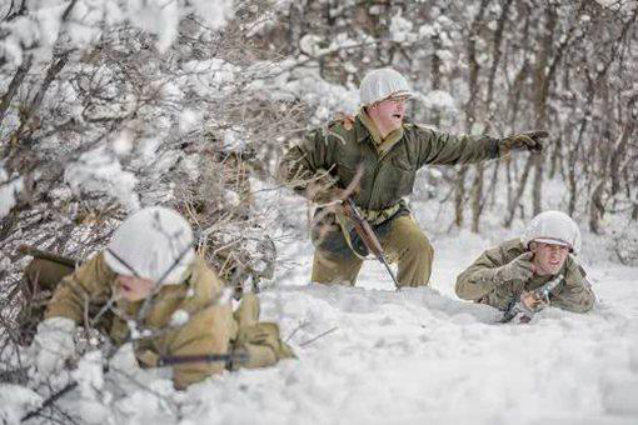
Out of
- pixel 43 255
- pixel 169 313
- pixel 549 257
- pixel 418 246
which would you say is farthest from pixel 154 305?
pixel 549 257

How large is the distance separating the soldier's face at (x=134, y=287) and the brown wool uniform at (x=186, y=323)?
61 millimetres

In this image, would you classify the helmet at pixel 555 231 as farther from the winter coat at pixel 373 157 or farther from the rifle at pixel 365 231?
the rifle at pixel 365 231

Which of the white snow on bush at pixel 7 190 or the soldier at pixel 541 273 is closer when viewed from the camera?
the white snow on bush at pixel 7 190

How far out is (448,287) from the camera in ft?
32.2

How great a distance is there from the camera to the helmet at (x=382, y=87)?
5.93 metres

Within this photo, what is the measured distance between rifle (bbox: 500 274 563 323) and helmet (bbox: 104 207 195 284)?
90.2 inches

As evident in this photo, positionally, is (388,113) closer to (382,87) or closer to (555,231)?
(382,87)

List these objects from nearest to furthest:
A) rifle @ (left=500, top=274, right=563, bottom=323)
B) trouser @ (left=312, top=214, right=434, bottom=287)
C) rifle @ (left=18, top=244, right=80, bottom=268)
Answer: rifle @ (left=18, top=244, right=80, bottom=268), rifle @ (left=500, top=274, right=563, bottom=323), trouser @ (left=312, top=214, right=434, bottom=287)

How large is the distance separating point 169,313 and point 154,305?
0.25m

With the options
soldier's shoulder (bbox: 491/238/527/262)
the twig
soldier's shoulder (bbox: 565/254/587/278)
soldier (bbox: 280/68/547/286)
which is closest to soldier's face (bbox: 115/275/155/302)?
the twig

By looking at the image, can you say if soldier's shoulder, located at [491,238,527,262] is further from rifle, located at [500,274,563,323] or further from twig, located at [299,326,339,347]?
twig, located at [299,326,339,347]

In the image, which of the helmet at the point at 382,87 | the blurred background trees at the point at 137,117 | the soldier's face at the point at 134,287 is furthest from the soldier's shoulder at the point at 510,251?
the soldier's face at the point at 134,287

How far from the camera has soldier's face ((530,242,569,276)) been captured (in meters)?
5.39

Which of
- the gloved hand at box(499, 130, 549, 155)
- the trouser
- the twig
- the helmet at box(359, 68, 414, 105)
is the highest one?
the helmet at box(359, 68, 414, 105)
